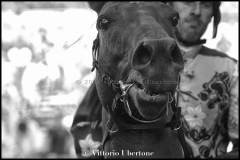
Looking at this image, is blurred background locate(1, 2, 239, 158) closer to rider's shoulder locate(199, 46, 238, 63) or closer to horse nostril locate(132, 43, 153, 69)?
rider's shoulder locate(199, 46, 238, 63)

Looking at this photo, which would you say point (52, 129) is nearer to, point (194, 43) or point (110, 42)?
point (194, 43)

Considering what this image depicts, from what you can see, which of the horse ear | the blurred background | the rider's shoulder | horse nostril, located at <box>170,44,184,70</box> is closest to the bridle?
horse nostril, located at <box>170,44,184,70</box>

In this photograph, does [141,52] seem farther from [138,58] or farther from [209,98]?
[209,98]

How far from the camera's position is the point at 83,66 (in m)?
2.58

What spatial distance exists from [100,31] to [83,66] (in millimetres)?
1386

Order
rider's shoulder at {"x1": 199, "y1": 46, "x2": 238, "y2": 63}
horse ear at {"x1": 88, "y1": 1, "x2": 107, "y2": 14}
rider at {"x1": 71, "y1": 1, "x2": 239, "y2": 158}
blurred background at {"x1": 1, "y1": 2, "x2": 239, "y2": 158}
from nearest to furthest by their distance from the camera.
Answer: horse ear at {"x1": 88, "y1": 1, "x2": 107, "y2": 14}
rider at {"x1": 71, "y1": 1, "x2": 239, "y2": 158}
rider's shoulder at {"x1": 199, "y1": 46, "x2": 238, "y2": 63}
blurred background at {"x1": 1, "y1": 2, "x2": 239, "y2": 158}

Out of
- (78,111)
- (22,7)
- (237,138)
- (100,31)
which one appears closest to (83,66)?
(78,111)

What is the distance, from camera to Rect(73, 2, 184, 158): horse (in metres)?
0.99

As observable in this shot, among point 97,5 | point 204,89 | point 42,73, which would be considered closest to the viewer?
point 97,5

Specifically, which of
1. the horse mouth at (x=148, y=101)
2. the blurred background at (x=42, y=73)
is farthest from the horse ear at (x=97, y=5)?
the blurred background at (x=42, y=73)

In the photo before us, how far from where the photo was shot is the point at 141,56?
3.17 ft

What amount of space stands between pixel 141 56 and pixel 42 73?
1534 millimetres

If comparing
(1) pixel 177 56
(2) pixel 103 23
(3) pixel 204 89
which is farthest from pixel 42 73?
(1) pixel 177 56

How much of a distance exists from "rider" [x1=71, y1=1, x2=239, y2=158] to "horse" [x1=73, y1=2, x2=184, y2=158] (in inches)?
22.3
